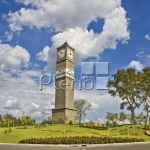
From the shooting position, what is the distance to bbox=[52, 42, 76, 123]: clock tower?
57125 mm

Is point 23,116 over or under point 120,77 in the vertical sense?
under

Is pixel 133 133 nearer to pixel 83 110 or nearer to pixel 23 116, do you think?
pixel 23 116

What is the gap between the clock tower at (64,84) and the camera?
5712 cm

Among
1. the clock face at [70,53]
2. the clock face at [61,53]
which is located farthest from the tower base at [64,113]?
the clock face at [70,53]

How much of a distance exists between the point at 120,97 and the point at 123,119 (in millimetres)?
7783

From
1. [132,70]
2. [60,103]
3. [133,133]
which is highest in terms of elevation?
[132,70]

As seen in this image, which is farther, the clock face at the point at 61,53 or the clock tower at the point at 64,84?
the clock face at the point at 61,53

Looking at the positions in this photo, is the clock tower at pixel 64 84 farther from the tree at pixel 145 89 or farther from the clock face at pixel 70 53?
the tree at pixel 145 89

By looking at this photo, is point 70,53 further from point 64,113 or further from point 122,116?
point 122,116

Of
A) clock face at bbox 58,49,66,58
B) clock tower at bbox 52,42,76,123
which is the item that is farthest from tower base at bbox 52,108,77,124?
clock face at bbox 58,49,66,58

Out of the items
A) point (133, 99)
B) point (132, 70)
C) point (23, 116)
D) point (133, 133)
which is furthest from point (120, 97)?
point (23, 116)

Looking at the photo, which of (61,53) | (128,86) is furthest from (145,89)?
(61,53)

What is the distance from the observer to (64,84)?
194 ft

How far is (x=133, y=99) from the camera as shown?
5175 centimetres
